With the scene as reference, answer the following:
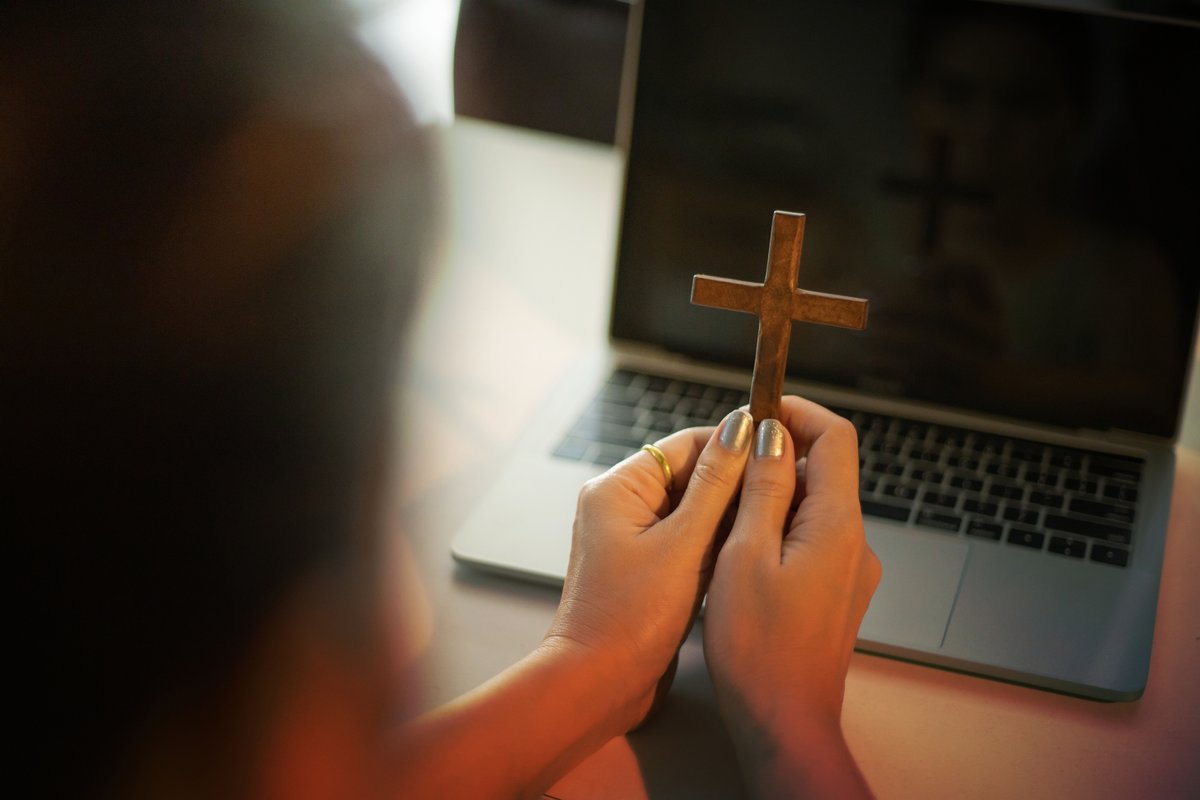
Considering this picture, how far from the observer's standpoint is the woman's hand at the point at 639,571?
1.90ft

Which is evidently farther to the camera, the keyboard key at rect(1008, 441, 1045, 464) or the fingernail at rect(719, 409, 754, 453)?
the keyboard key at rect(1008, 441, 1045, 464)

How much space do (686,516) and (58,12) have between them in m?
0.64

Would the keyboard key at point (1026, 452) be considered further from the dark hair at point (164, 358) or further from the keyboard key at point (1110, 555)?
the dark hair at point (164, 358)

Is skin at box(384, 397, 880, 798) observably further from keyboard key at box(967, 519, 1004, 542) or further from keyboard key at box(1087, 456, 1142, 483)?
keyboard key at box(1087, 456, 1142, 483)

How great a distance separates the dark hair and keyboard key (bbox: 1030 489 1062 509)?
49 cm

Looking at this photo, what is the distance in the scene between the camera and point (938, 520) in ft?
2.50

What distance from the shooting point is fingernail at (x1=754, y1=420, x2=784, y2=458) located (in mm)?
620

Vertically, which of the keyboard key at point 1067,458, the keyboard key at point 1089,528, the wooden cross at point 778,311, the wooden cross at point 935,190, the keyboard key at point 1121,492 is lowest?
the keyboard key at point 1089,528

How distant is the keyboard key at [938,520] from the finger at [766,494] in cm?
17

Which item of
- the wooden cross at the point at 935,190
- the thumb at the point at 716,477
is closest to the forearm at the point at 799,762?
the thumb at the point at 716,477

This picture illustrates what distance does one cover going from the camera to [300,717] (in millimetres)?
616

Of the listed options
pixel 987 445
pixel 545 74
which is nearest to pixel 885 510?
pixel 987 445

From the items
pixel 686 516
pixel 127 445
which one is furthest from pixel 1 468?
pixel 686 516

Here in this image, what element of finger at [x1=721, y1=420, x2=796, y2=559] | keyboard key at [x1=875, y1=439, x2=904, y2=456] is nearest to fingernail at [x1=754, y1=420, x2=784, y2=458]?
finger at [x1=721, y1=420, x2=796, y2=559]
